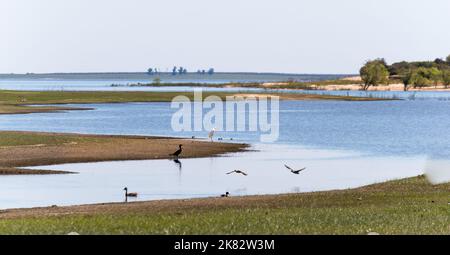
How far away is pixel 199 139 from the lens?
7169 centimetres

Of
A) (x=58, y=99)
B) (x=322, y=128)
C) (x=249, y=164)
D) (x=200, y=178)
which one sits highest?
(x=200, y=178)

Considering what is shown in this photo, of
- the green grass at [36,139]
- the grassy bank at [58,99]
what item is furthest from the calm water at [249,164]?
the green grass at [36,139]

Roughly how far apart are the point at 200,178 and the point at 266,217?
22.4m

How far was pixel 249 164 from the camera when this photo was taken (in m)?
52.0

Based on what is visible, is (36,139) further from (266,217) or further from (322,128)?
(266,217)

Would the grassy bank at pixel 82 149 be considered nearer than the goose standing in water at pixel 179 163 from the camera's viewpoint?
No

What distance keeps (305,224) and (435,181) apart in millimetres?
19351

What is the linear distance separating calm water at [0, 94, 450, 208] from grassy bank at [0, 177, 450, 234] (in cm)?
598

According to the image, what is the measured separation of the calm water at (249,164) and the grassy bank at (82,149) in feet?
7.53

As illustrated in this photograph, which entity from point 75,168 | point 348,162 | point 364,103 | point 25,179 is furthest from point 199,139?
point 364,103

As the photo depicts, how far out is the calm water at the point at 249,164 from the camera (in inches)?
1515

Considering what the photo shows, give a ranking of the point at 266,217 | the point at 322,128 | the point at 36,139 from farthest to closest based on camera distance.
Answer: the point at 322,128, the point at 36,139, the point at 266,217

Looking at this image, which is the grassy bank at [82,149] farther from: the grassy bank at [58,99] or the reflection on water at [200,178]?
the grassy bank at [58,99]

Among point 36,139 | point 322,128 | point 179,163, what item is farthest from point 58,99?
point 179,163
